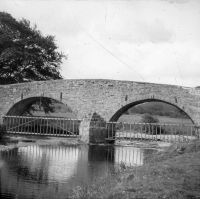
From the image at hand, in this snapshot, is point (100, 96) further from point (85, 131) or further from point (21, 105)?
point (21, 105)

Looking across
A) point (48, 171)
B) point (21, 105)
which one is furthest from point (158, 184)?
point (21, 105)

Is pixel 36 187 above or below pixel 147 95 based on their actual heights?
below

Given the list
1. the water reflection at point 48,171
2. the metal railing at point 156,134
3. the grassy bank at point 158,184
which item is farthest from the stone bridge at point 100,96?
the grassy bank at point 158,184

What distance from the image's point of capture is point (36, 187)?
336 inches

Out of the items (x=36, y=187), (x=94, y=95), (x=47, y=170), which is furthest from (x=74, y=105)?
(x=36, y=187)

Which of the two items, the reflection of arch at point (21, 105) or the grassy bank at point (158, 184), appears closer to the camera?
the grassy bank at point (158, 184)

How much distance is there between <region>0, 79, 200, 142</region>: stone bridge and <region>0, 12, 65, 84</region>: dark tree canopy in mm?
5889

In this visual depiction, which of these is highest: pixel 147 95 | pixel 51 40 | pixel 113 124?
pixel 51 40

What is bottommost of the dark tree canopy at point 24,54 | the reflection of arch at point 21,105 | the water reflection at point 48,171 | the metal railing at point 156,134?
the water reflection at point 48,171

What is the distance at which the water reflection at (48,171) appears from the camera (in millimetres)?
8238

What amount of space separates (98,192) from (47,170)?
13.3 ft

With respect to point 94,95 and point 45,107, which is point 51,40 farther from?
point 94,95

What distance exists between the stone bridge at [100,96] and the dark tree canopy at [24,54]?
5889mm

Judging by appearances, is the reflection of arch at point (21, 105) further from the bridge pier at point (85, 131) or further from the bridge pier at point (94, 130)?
the bridge pier at point (94, 130)
